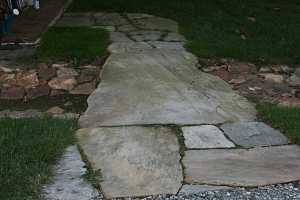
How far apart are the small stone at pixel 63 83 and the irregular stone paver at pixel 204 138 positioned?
1.56 meters

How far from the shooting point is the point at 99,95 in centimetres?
489

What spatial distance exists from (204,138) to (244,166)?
521 mm

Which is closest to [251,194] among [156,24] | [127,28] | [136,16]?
[127,28]

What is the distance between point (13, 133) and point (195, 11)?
5413 mm

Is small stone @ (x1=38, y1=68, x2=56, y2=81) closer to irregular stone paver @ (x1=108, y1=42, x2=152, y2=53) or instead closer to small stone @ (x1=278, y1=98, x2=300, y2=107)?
irregular stone paver @ (x1=108, y1=42, x2=152, y2=53)

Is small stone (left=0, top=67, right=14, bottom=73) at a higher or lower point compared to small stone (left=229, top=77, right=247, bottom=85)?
higher

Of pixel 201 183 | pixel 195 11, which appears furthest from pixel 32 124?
pixel 195 11

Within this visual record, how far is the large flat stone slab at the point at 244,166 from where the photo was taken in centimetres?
338

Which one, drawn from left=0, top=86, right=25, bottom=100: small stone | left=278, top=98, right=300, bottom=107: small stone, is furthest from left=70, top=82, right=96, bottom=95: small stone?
left=278, top=98, right=300, bottom=107: small stone

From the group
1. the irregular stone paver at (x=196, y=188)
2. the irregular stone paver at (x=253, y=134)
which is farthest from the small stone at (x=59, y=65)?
the irregular stone paver at (x=196, y=188)

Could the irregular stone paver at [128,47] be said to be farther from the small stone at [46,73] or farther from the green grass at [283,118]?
the green grass at [283,118]

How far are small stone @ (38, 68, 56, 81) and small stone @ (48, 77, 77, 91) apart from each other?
105 millimetres

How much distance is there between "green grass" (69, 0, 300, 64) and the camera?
21.3ft

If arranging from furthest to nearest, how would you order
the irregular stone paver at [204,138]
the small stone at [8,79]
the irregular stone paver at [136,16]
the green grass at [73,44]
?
the irregular stone paver at [136,16] < the green grass at [73,44] < the small stone at [8,79] < the irregular stone paver at [204,138]
